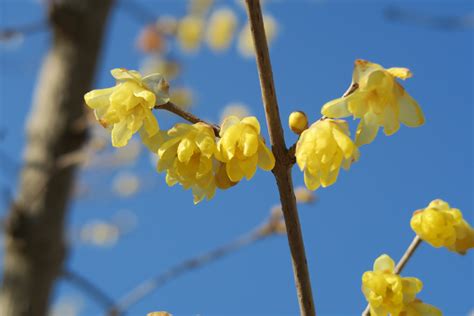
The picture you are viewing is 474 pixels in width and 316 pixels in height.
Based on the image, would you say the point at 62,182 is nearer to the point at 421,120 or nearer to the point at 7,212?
the point at 7,212

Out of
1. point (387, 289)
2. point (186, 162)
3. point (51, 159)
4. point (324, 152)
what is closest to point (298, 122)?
point (324, 152)

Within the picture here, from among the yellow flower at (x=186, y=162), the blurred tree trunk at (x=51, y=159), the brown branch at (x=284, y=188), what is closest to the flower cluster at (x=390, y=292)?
the brown branch at (x=284, y=188)

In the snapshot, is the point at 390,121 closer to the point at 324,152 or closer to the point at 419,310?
the point at 324,152

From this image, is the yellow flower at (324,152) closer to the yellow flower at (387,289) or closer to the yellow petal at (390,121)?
the yellow petal at (390,121)

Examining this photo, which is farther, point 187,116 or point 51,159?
point 51,159

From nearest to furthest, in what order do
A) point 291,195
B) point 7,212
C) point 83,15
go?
point 291,195 → point 7,212 → point 83,15

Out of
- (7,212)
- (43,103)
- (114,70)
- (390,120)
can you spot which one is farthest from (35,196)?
(390,120)
